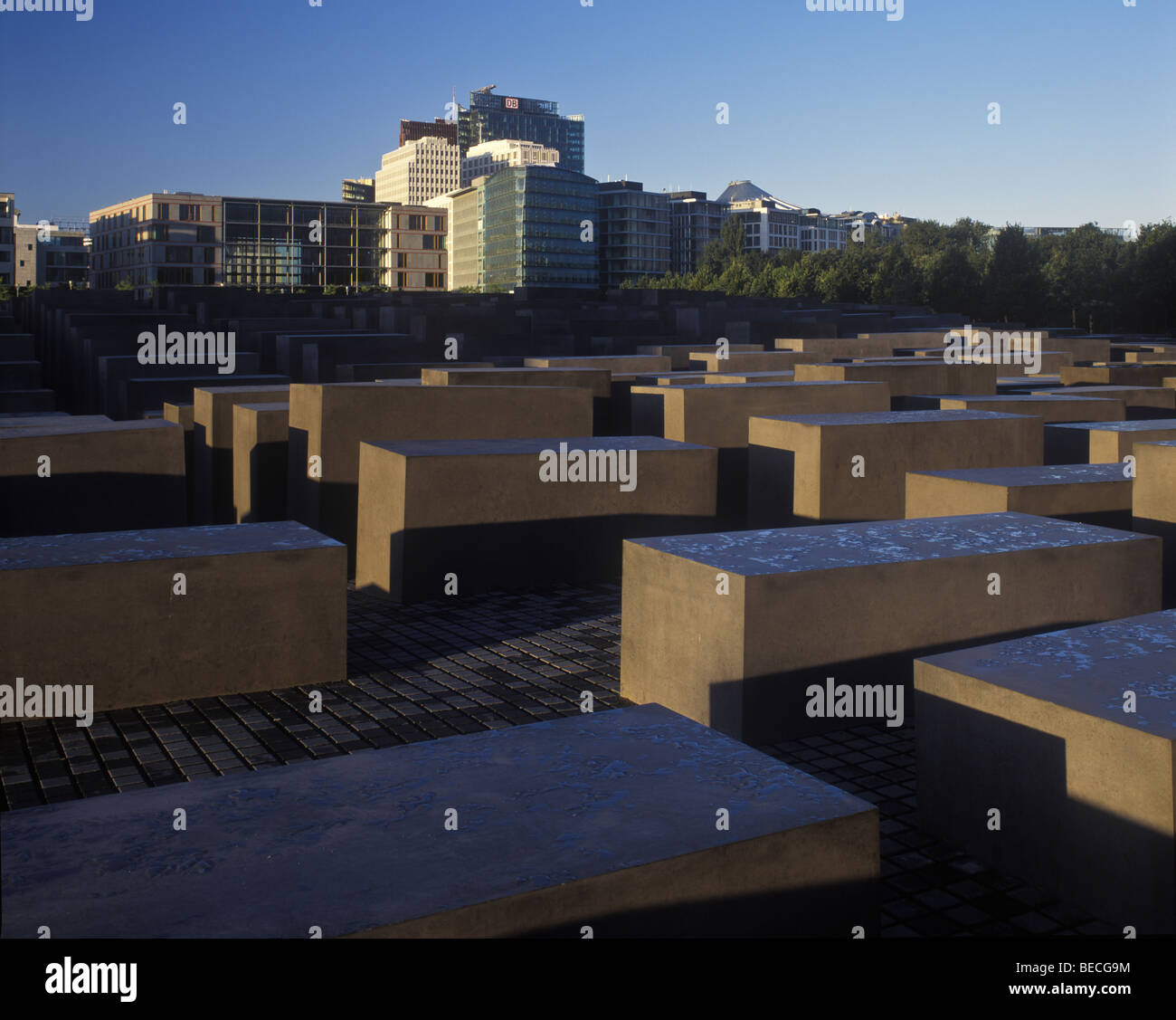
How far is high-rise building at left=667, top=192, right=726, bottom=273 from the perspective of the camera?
7633 inches

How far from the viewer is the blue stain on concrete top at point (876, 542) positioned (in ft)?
25.1

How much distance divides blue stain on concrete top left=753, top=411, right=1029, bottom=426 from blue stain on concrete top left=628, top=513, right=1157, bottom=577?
358 cm

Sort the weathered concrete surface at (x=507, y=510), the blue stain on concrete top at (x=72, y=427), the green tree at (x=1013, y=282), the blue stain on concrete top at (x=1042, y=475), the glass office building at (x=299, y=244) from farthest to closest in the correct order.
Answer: the glass office building at (x=299, y=244), the green tree at (x=1013, y=282), the blue stain on concrete top at (x=72, y=427), the weathered concrete surface at (x=507, y=510), the blue stain on concrete top at (x=1042, y=475)

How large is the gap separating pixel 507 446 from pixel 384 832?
8035 mm

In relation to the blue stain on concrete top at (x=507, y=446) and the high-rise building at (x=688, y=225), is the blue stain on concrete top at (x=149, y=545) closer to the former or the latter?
the blue stain on concrete top at (x=507, y=446)

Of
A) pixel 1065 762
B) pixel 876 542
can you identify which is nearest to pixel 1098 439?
pixel 876 542

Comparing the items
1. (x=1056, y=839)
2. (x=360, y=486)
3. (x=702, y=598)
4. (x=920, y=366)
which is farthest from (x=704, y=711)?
(x=920, y=366)

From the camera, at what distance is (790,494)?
41.7 ft

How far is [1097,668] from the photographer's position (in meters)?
5.68

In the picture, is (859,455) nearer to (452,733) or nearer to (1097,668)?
(452,733)

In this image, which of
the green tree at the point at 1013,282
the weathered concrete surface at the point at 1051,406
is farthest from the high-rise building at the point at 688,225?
the weathered concrete surface at the point at 1051,406

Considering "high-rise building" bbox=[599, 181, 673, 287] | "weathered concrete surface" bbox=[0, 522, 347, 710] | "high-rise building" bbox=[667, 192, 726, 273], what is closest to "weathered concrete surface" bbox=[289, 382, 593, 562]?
"weathered concrete surface" bbox=[0, 522, 347, 710]

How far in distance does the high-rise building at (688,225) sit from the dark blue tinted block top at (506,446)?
184m

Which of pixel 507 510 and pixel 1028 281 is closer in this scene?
pixel 507 510
